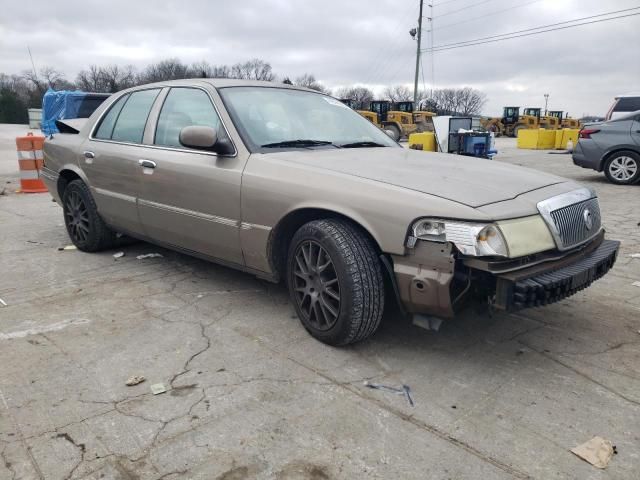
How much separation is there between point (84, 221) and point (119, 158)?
41.7 inches

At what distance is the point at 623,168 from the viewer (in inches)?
387

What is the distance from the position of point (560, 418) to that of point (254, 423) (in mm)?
1395

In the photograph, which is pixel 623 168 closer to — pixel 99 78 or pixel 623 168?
pixel 623 168

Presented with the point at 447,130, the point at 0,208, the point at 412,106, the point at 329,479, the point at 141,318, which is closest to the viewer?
the point at 329,479

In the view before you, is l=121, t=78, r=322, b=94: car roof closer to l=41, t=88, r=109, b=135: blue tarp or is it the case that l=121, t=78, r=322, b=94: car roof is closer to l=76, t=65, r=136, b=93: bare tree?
l=41, t=88, r=109, b=135: blue tarp

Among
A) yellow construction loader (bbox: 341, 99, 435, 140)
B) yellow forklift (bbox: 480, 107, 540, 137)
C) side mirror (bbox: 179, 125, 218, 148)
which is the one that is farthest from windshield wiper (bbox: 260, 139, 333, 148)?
yellow forklift (bbox: 480, 107, 540, 137)

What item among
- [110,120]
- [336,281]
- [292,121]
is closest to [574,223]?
[336,281]

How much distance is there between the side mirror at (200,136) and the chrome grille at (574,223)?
2.02 metres

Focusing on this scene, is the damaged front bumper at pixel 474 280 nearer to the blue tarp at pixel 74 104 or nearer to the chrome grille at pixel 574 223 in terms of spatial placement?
the chrome grille at pixel 574 223

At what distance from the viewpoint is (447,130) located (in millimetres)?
15039

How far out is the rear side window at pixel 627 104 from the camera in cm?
1560

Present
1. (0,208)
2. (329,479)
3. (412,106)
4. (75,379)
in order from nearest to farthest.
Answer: (329,479), (75,379), (0,208), (412,106)

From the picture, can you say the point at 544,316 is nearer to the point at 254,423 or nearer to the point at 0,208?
the point at 254,423

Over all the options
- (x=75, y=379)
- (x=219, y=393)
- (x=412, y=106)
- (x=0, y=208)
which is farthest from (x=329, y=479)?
(x=412, y=106)
